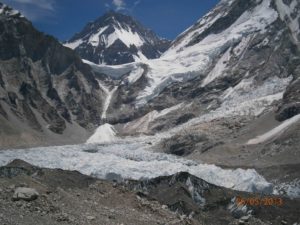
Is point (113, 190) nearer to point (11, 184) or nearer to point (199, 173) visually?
A: point (11, 184)

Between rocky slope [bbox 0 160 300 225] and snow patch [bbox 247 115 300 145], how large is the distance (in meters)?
125

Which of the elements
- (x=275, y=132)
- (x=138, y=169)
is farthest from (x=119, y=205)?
(x=275, y=132)

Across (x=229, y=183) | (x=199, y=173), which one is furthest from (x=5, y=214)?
(x=199, y=173)

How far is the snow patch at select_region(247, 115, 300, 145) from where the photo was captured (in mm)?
188500

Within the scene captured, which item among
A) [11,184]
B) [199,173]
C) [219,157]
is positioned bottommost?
[11,184]

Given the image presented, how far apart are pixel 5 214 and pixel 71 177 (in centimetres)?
4744

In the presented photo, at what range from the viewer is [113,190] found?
38688mm

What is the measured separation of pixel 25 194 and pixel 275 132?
6744 inches
